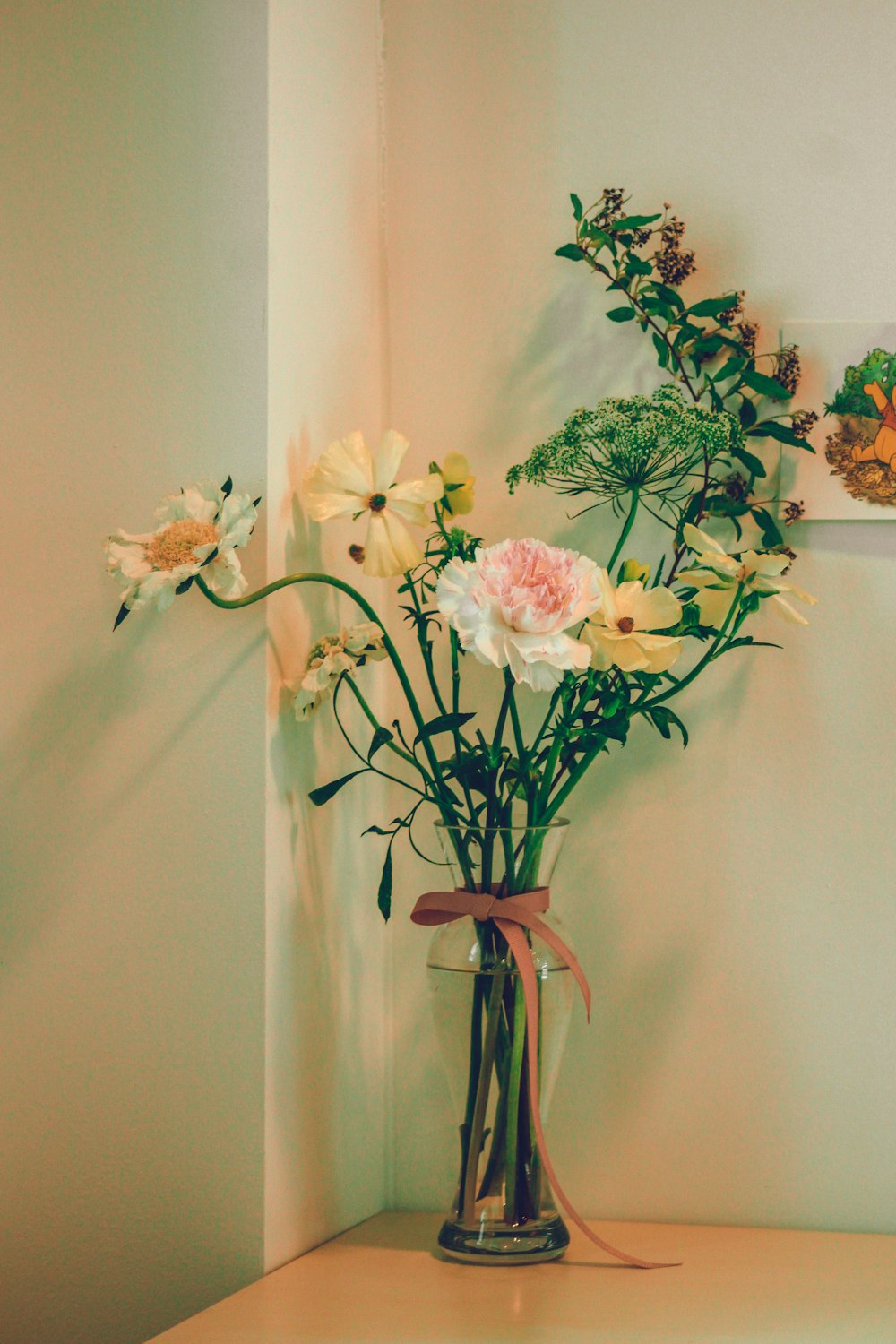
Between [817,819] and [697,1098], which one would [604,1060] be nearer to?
[697,1098]

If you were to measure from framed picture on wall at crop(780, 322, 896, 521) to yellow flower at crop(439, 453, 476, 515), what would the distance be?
38 centimetres

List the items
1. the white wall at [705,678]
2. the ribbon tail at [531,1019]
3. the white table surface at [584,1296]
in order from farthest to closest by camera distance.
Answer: the white wall at [705,678] → the ribbon tail at [531,1019] → the white table surface at [584,1296]

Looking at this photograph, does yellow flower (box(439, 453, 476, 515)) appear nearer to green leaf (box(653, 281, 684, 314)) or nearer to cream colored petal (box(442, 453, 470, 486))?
cream colored petal (box(442, 453, 470, 486))

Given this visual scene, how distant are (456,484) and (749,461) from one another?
325 mm

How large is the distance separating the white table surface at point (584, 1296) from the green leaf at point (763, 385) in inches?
35.1

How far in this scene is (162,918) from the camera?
1.13 m

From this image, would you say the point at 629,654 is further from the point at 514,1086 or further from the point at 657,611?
the point at 514,1086

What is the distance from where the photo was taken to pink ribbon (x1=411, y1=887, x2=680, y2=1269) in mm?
1077

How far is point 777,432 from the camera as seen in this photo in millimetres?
1249

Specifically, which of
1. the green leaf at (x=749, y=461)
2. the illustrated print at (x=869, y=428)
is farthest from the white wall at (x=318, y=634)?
the illustrated print at (x=869, y=428)

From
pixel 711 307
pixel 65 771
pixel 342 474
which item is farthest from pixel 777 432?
pixel 65 771

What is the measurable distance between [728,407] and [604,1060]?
2.47ft

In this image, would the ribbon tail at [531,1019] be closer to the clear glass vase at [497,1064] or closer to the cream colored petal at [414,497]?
the clear glass vase at [497,1064]

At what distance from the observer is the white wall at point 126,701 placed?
112 centimetres
